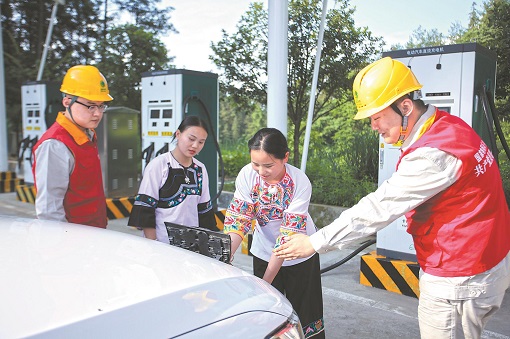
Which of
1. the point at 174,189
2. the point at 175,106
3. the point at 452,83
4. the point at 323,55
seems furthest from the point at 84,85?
the point at 323,55

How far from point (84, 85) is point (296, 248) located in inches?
65.2

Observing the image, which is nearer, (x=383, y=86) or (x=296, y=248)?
(x=383, y=86)

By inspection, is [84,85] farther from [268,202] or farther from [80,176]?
[268,202]

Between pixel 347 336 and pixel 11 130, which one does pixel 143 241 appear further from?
pixel 11 130

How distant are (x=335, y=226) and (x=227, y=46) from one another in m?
8.18

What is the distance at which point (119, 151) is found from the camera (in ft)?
28.4

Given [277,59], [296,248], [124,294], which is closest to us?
[124,294]

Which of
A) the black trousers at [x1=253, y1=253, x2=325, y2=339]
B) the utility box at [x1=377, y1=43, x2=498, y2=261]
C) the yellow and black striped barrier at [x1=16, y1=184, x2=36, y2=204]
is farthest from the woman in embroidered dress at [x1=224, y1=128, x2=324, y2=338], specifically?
the yellow and black striped barrier at [x1=16, y1=184, x2=36, y2=204]

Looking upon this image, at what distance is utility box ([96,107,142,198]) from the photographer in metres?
8.39

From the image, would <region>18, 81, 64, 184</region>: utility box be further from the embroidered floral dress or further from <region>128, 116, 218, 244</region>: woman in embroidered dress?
the embroidered floral dress

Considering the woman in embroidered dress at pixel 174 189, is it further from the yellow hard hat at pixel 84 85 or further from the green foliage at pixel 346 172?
the green foliage at pixel 346 172

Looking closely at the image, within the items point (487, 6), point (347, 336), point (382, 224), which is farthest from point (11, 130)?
point (382, 224)

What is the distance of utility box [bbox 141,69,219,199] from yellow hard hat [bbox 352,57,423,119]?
181 inches

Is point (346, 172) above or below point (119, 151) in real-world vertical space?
below
